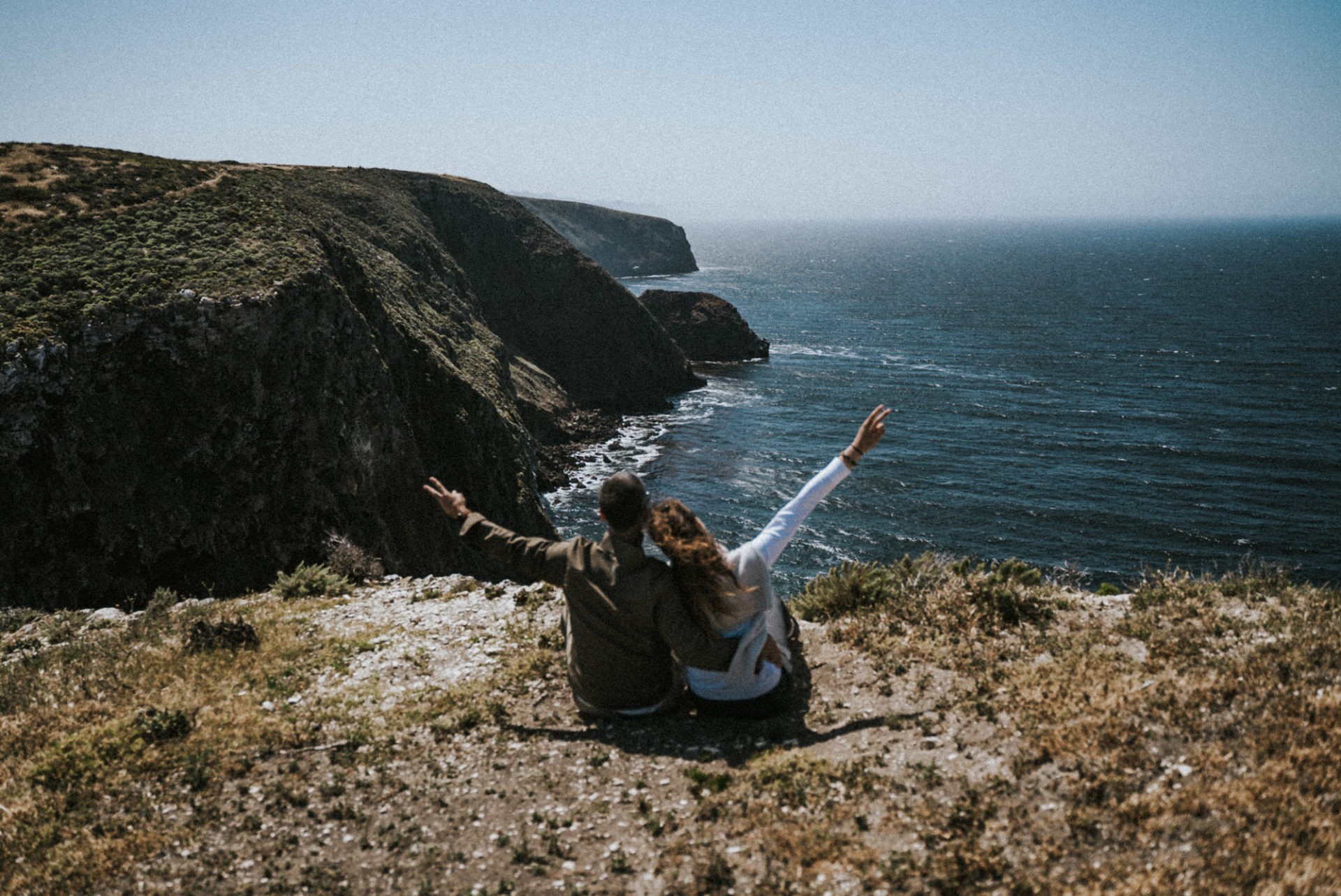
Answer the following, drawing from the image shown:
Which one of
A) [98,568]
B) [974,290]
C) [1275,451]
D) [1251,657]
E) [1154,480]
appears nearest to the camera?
[1251,657]

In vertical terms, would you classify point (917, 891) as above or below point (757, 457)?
above

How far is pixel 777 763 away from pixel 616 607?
1.99 m

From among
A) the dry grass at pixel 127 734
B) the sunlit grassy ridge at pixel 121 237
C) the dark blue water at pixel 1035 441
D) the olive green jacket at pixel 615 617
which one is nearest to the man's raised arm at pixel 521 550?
the olive green jacket at pixel 615 617

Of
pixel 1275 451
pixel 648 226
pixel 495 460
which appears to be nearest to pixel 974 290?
pixel 648 226

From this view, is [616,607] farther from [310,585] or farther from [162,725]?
[310,585]

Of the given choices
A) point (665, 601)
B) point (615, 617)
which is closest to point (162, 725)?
point (615, 617)

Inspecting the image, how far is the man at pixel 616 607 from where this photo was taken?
21.6 feet

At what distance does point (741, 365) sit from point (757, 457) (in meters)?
38.2

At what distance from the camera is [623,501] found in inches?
248

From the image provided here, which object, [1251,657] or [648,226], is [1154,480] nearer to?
[1251,657]

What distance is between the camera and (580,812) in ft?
21.7

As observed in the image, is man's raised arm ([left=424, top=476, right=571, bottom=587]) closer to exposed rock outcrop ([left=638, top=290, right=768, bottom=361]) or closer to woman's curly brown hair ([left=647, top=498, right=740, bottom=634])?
woman's curly brown hair ([left=647, top=498, right=740, bottom=634])

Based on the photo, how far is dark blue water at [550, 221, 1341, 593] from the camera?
150 ft

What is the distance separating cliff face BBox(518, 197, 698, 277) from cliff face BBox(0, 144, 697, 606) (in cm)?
13851
